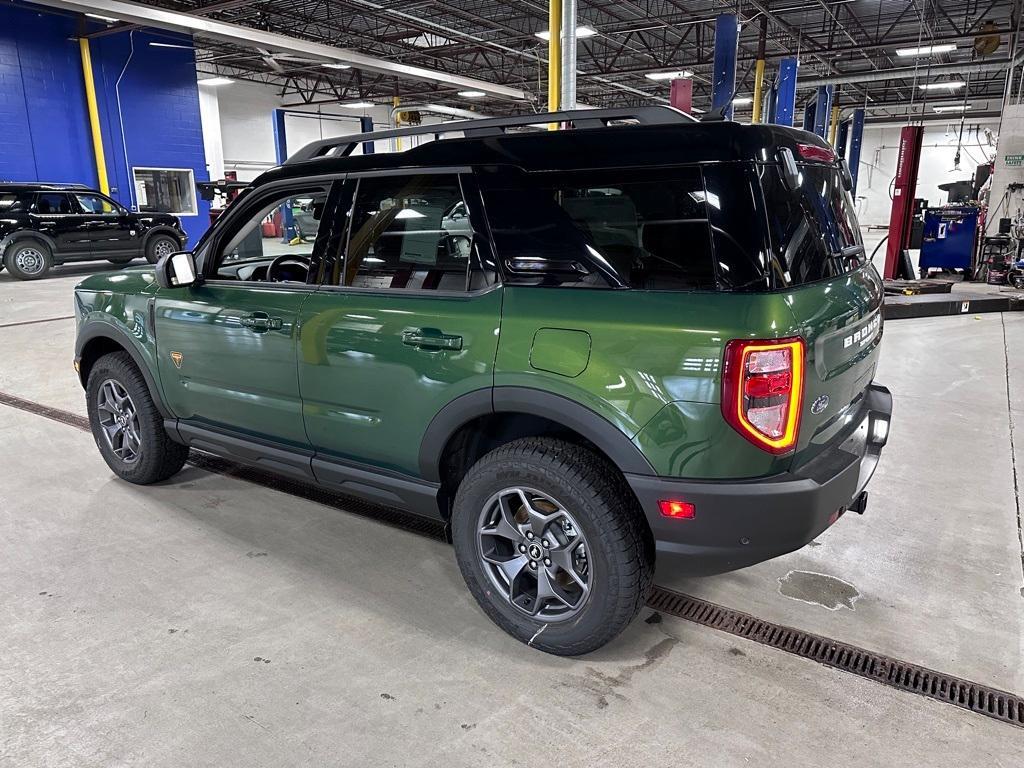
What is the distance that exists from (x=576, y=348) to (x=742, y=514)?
2.14 feet

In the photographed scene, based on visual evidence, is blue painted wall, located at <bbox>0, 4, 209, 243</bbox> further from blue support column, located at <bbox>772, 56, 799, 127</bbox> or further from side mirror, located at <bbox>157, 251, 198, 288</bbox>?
side mirror, located at <bbox>157, 251, 198, 288</bbox>

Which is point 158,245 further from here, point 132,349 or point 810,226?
point 810,226

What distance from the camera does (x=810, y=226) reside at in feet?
6.91

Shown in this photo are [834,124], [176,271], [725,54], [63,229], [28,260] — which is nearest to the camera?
[176,271]

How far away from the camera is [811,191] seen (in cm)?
215

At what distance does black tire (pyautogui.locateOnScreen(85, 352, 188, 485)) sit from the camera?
11.5ft

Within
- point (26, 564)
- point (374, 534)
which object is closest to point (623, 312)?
point (374, 534)

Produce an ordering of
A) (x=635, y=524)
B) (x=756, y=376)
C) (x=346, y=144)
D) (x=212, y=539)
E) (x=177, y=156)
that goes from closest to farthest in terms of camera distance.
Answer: (x=756, y=376) < (x=635, y=524) < (x=346, y=144) < (x=212, y=539) < (x=177, y=156)

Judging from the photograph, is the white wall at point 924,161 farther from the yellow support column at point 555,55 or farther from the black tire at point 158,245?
the black tire at point 158,245

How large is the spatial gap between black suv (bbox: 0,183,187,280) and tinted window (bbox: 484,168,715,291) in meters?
11.4

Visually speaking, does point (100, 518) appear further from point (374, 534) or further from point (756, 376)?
point (756, 376)

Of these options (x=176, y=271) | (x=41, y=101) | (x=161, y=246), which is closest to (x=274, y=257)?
(x=176, y=271)

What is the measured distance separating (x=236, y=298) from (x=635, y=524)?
1.92m

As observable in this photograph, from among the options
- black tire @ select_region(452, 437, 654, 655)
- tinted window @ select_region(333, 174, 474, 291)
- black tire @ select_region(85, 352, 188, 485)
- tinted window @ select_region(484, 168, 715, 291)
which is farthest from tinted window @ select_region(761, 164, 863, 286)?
black tire @ select_region(85, 352, 188, 485)
